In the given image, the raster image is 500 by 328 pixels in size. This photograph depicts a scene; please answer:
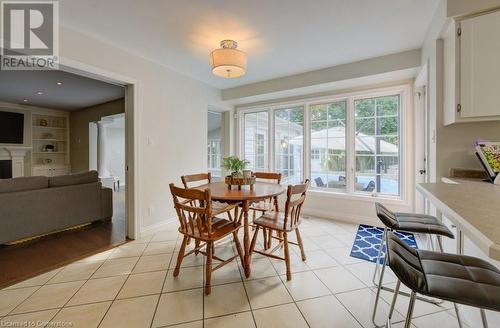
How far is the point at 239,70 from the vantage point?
2.46 metres

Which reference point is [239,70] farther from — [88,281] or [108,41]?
[88,281]

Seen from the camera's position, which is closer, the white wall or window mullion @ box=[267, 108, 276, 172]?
the white wall

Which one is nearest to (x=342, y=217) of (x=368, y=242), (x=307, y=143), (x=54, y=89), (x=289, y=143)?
(x=368, y=242)

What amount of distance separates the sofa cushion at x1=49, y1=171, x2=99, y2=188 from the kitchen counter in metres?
4.17

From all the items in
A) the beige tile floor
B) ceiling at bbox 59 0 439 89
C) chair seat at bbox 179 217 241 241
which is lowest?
the beige tile floor

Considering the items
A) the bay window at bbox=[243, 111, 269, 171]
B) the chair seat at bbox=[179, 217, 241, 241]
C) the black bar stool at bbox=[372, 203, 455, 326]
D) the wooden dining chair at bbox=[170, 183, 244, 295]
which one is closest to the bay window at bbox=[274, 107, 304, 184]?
the bay window at bbox=[243, 111, 269, 171]

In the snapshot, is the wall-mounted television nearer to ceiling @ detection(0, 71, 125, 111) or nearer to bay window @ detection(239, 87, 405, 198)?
ceiling @ detection(0, 71, 125, 111)

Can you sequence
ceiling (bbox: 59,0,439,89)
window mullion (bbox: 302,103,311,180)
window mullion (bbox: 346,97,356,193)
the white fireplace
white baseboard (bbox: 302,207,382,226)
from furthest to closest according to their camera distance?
the white fireplace
window mullion (bbox: 302,103,311,180)
window mullion (bbox: 346,97,356,193)
white baseboard (bbox: 302,207,382,226)
ceiling (bbox: 59,0,439,89)

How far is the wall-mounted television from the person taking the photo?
5.59 meters

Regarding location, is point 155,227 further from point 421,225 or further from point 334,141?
point 334,141

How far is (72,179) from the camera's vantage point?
10.8 feet

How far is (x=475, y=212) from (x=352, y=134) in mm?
3022

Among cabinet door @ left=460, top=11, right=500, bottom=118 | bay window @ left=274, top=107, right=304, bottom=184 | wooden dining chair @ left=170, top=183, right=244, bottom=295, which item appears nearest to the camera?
cabinet door @ left=460, top=11, right=500, bottom=118

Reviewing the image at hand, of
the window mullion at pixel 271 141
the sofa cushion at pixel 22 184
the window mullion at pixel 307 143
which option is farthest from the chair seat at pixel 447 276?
the sofa cushion at pixel 22 184
